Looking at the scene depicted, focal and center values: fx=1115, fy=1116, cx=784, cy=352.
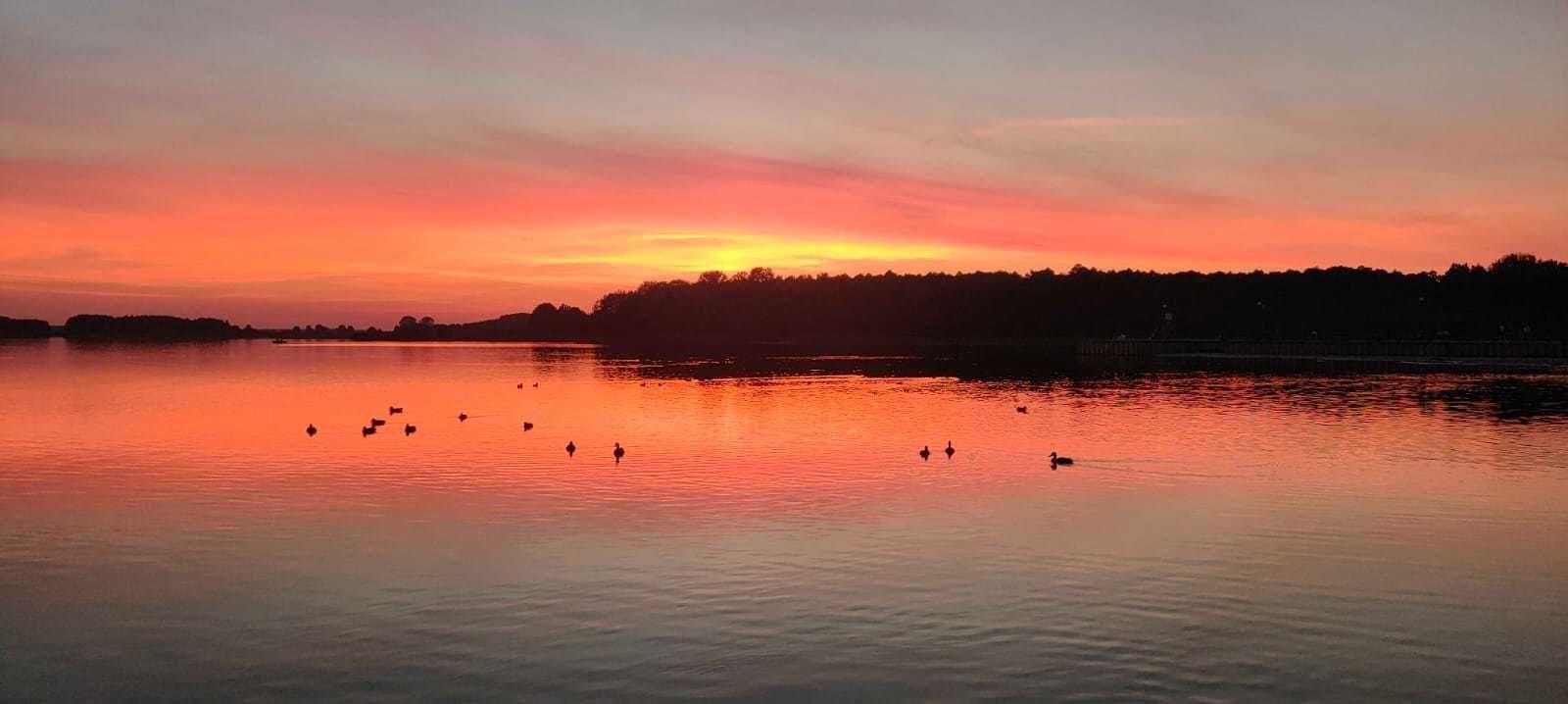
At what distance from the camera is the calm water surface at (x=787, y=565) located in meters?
16.2

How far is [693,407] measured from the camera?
69.4m

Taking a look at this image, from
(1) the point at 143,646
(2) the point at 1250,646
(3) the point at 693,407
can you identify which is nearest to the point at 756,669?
(2) the point at 1250,646

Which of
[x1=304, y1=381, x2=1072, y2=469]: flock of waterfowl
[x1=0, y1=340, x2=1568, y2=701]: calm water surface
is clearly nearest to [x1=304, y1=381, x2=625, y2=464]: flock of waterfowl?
[x1=304, y1=381, x2=1072, y2=469]: flock of waterfowl

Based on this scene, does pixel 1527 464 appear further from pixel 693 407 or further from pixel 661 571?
pixel 693 407

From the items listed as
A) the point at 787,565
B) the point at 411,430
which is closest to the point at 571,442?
the point at 411,430

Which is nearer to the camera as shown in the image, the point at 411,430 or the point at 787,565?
the point at 787,565

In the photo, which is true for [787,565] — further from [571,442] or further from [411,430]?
[411,430]

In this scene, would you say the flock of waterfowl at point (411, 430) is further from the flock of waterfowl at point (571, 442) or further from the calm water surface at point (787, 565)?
the calm water surface at point (787, 565)

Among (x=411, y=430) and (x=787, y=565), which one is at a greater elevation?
(x=411, y=430)

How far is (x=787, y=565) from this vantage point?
76.5 feet

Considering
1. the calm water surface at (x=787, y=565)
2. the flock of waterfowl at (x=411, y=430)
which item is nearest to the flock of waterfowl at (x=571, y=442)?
the flock of waterfowl at (x=411, y=430)

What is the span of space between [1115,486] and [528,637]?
75.7ft

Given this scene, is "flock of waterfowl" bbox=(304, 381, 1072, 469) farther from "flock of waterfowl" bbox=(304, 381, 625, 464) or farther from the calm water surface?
the calm water surface

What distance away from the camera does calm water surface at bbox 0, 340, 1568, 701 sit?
53.1 ft
